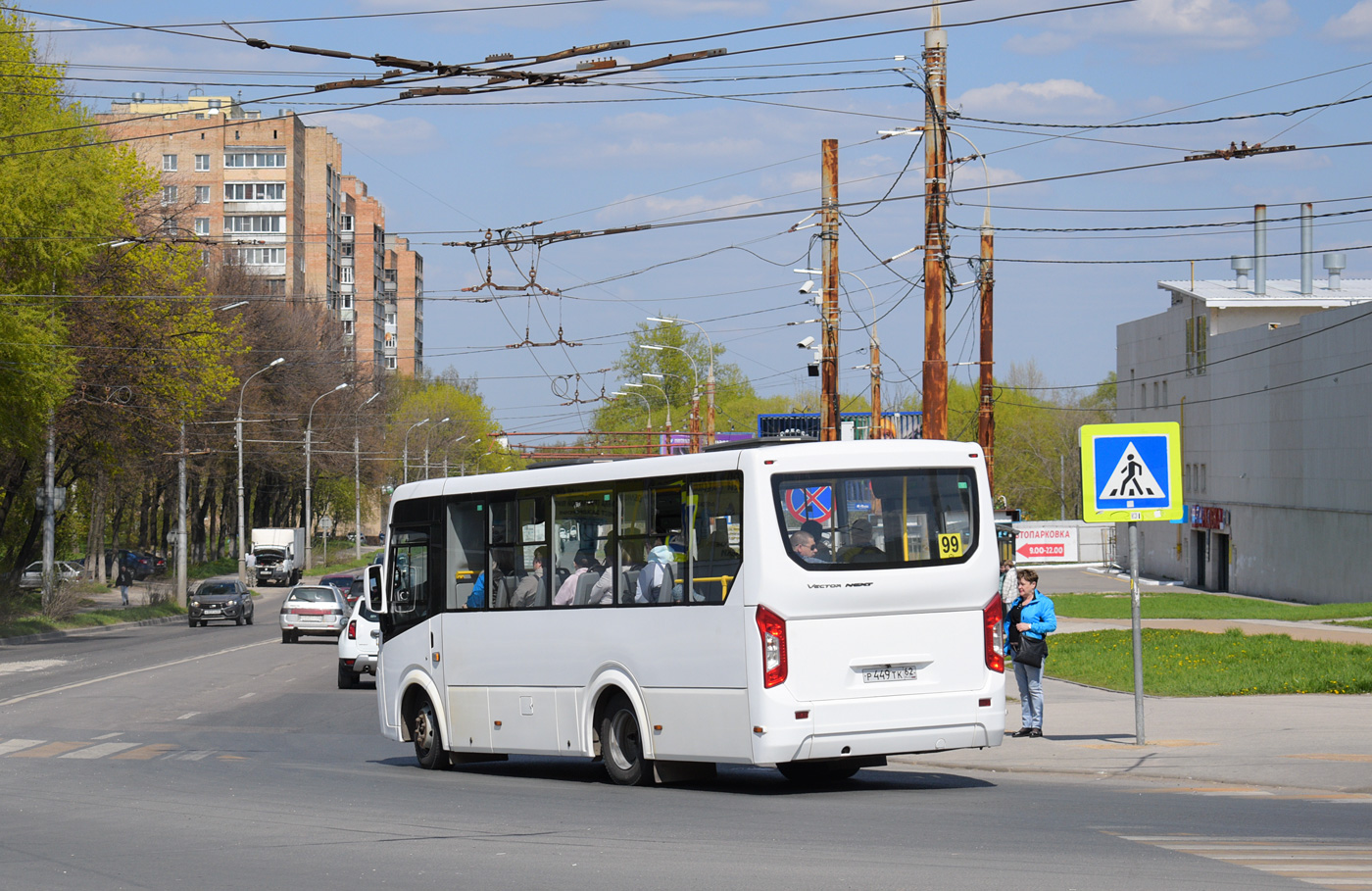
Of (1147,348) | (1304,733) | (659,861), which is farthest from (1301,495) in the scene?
(659,861)

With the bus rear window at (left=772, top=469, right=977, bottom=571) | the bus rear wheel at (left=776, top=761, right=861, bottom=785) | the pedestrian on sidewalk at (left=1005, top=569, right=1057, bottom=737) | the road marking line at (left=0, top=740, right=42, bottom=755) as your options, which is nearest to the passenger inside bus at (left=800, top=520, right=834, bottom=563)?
the bus rear window at (left=772, top=469, right=977, bottom=571)

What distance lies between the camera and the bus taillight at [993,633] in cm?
1261

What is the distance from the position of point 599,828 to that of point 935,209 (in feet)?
40.1

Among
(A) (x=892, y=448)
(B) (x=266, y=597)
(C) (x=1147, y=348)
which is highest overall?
(C) (x=1147, y=348)

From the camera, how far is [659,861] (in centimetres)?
930

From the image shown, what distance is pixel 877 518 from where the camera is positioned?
12.4 meters

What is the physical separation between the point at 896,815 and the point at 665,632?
8.40 feet

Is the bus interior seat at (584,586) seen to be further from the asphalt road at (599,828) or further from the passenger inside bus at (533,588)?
the asphalt road at (599,828)

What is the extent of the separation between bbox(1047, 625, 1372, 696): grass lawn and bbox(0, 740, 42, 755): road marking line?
43.6 feet

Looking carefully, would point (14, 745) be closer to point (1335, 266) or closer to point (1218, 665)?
point (1218, 665)

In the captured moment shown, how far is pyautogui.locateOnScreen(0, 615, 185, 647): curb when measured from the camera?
142 feet

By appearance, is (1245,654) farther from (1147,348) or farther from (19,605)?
(1147,348)

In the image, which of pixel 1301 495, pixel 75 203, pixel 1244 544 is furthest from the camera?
pixel 1244 544

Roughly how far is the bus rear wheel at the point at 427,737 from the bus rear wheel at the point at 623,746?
2.65 m
